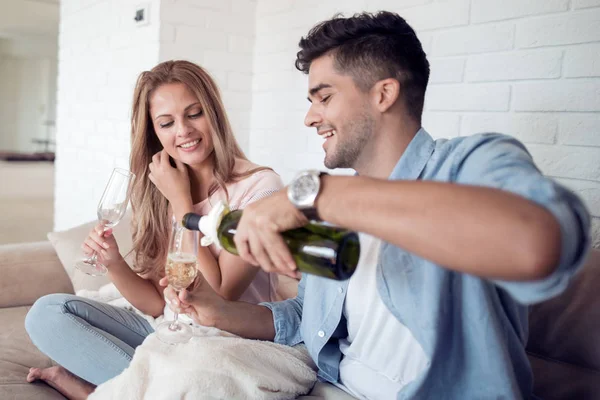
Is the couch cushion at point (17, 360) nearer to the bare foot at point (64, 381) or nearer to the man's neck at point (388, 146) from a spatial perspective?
the bare foot at point (64, 381)

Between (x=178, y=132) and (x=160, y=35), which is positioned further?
(x=160, y=35)

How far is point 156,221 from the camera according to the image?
6.15 feet

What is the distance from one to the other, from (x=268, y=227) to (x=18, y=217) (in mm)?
5567

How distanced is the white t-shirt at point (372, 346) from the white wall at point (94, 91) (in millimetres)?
1736

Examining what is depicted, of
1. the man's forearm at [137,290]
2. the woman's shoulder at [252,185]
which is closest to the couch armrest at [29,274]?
the man's forearm at [137,290]

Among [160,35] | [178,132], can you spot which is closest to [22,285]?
[178,132]

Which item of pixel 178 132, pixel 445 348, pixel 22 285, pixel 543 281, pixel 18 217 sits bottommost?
pixel 18 217

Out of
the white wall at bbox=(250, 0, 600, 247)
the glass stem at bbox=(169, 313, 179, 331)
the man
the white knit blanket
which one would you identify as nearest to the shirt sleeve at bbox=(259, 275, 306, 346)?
the man

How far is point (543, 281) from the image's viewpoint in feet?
2.34

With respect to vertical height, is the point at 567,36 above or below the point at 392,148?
above

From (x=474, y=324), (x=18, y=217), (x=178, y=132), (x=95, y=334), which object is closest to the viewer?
(x=474, y=324)

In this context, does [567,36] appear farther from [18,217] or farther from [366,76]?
[18,217]

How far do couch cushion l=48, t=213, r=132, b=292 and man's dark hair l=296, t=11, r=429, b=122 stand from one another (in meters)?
1.32

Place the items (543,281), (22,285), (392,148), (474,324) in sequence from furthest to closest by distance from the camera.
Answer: (22,285) < (392,148) < (474,324) < (543,281)
